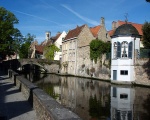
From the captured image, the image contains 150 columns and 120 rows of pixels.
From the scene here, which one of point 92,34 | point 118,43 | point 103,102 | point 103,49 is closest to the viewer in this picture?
point 103,102

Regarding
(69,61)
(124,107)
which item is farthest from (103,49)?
(124,107)

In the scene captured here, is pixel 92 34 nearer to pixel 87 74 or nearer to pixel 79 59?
pixel 79 59

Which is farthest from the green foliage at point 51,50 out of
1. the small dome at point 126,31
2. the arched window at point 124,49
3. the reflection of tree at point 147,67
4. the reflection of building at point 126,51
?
the reflection of tree at point 147,67

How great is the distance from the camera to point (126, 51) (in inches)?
1304

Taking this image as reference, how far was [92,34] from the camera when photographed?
54312 millimetres

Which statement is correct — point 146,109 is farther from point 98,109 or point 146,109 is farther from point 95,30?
point 95,30

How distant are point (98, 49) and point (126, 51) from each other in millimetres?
9524

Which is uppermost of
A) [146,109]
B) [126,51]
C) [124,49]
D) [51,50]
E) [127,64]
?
[51,50]

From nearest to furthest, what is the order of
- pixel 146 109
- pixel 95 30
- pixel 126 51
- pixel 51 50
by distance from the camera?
pixel 146 109
pixel 126 51
pixel 95 30
pixel 51 50

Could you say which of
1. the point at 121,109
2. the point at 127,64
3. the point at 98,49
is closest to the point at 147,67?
the point at 127,64

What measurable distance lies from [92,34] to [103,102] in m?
36.3

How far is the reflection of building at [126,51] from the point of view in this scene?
32781mm

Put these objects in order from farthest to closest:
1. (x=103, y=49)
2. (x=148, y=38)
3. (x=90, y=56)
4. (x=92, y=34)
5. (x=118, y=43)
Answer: (x=92, y=34), (x=90, y=56), (x=103, y=49), (x=118, y=43), (x=148, y=38)

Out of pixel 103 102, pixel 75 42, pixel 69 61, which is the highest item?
pixel 75 42
